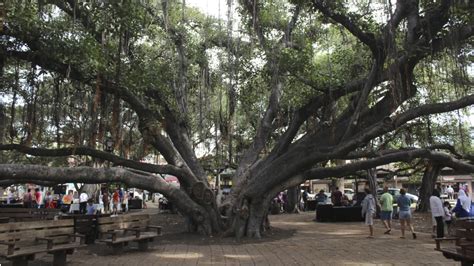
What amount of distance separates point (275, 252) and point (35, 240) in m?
4.63

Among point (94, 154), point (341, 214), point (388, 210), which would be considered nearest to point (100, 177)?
point (94, 154)

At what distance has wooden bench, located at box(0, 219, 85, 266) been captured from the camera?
6.50 m

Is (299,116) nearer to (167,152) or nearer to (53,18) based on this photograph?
(167,152)

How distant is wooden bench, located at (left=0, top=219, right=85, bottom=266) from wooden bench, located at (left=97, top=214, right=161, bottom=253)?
900 millimetres

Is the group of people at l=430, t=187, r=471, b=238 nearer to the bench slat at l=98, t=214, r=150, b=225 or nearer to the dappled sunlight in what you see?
the dappled sunlight

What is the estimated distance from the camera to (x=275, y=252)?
30.6 feet

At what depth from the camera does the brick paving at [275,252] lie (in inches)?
319

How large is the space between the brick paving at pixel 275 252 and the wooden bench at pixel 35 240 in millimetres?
565

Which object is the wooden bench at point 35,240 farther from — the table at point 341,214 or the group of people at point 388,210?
the table at point 341,214

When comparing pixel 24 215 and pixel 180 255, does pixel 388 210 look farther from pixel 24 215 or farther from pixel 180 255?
pixel 24 215

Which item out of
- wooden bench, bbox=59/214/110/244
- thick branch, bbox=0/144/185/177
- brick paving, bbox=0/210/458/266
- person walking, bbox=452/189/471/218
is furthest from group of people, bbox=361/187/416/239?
wooden bench, bbox=59/214/110/244

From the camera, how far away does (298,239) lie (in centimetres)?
1179

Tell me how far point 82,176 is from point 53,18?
362 cm

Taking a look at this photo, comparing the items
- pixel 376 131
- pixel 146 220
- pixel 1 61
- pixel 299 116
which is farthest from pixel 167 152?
pixel 376 131
